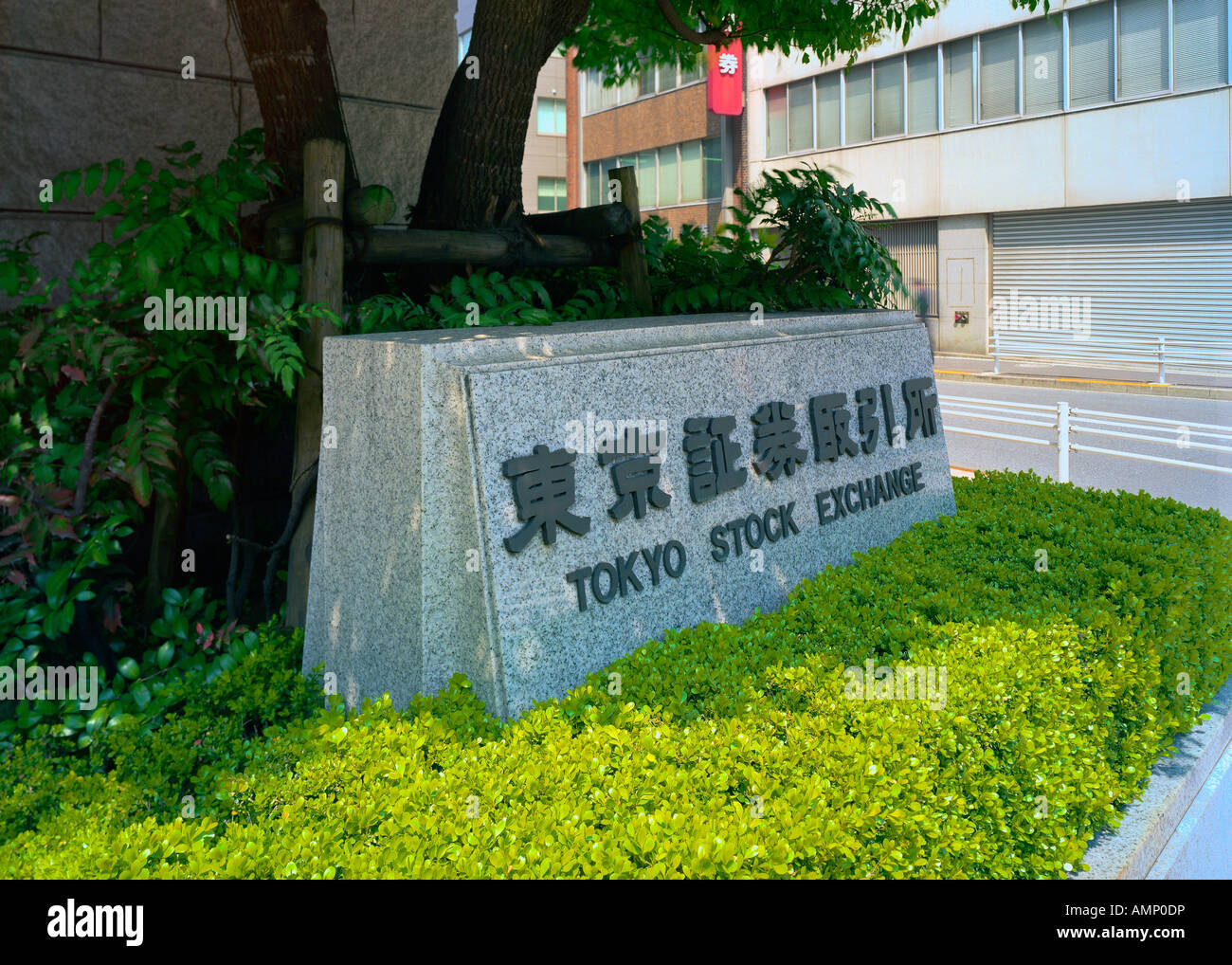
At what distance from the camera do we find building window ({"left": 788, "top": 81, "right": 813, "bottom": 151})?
27781mm

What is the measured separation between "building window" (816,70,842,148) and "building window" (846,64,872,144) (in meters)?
0.35

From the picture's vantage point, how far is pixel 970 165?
77.0 feet

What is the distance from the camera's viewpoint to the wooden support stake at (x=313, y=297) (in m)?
4.60

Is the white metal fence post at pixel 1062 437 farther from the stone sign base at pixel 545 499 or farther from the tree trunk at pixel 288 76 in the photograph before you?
the tree trunk at pixel 288 76

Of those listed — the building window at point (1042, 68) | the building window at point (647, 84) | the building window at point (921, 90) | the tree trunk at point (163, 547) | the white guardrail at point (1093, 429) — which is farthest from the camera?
the building window at point (647, 84)

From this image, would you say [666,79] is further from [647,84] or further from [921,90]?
[921,90]

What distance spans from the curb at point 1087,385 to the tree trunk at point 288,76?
12310 millimetres

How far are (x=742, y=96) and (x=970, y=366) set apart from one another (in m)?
11.1

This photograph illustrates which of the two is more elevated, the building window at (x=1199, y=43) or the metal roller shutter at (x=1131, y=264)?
the building window at (x=1199, y=43)

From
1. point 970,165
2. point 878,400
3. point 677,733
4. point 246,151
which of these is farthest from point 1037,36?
point 677,733

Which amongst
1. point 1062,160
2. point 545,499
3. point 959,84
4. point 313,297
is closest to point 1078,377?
point 1062,160

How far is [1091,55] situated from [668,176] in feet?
46.7

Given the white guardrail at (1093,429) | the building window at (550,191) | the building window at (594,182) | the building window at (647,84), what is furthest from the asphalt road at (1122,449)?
the building window at (550,191)

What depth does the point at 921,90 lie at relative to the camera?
24578 mm
